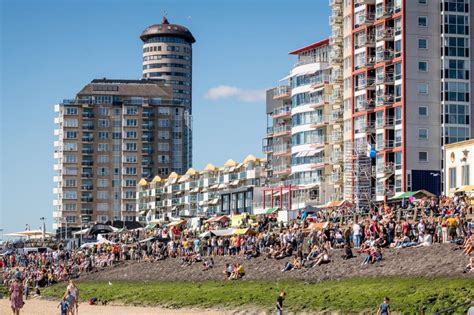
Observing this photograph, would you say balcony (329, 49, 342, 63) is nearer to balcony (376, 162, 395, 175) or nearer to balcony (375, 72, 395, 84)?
balcony (375, 72, 395, 84)

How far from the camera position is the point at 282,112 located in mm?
133625

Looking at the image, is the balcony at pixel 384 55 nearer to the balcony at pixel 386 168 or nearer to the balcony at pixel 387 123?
the balcony at pixel 387 123

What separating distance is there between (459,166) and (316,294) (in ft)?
116

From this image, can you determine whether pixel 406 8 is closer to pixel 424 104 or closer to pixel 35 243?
pixel 424 104

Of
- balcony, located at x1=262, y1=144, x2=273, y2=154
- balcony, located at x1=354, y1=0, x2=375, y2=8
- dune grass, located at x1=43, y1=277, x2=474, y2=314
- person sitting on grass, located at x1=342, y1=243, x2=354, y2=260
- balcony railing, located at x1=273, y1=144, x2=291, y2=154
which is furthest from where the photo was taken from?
balcony, located at x1=262, y1=144, x2=273, y2=154

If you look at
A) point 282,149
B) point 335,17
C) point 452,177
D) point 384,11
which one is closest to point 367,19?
point 384,11

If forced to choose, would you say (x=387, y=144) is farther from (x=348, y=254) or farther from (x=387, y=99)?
(x=348, y=254)

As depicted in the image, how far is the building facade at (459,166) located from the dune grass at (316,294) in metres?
24.4

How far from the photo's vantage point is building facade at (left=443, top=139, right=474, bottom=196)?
84.1 metres

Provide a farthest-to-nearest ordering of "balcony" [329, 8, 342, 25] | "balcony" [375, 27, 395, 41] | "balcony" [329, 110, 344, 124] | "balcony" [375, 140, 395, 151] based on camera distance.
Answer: "balcony" [329, 8, 342, 25] < "balcony" [329, 110, 344, 124] < "balcony" [375, 27, 395, 41] < "balcony" [375, 140, 395, 151]

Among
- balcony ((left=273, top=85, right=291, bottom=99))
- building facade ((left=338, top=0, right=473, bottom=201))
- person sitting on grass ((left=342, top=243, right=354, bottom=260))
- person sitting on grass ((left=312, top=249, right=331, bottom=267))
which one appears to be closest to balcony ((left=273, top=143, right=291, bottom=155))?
balcony ((left=273, top=85, right=291, bottom=99))

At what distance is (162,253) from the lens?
8531 cm

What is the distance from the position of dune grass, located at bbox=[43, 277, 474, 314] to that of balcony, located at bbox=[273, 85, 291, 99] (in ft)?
206

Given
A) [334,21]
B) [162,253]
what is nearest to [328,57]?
[334,21]
